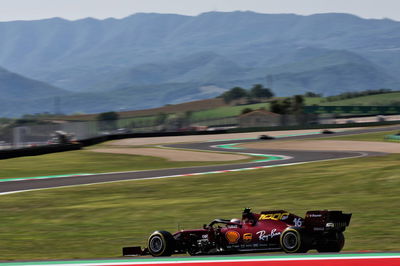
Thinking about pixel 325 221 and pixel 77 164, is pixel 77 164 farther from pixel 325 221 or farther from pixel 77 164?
pixel 325 221

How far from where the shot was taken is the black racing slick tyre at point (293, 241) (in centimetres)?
980

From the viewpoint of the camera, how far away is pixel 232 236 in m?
10.6

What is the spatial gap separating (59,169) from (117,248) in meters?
25.4

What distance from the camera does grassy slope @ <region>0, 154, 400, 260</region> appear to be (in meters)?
13.3

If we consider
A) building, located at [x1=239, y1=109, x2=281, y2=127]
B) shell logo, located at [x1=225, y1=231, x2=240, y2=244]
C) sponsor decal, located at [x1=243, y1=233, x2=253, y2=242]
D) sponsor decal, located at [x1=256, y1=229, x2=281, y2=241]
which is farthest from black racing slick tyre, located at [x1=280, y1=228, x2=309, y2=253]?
building, located at [x1=239, y1=109, x2=281, y2=127]

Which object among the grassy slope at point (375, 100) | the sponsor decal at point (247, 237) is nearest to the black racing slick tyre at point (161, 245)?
the sponsor decal at point (247, 237)

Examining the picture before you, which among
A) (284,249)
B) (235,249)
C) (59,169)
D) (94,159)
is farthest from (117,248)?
(94,159)

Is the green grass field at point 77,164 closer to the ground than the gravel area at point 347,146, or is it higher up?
higher up

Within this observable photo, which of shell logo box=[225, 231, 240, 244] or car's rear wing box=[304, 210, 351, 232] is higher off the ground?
car's rear wing box=[304, 210, 351, 232]

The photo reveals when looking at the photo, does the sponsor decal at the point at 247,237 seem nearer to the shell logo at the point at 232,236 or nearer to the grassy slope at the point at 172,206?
the shell logo at the point at 232,236

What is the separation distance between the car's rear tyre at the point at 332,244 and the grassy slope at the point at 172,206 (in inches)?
57.9

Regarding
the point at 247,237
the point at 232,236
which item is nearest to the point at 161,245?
the point at 232,236

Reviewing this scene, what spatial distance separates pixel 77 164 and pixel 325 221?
105ft

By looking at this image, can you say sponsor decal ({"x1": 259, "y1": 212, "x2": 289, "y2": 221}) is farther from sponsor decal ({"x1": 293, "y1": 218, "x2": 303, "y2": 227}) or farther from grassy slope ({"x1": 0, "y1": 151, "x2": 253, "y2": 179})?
grassy slope ({"x1": 0, "y1": 151, "x2": 253, "y2": 179})
